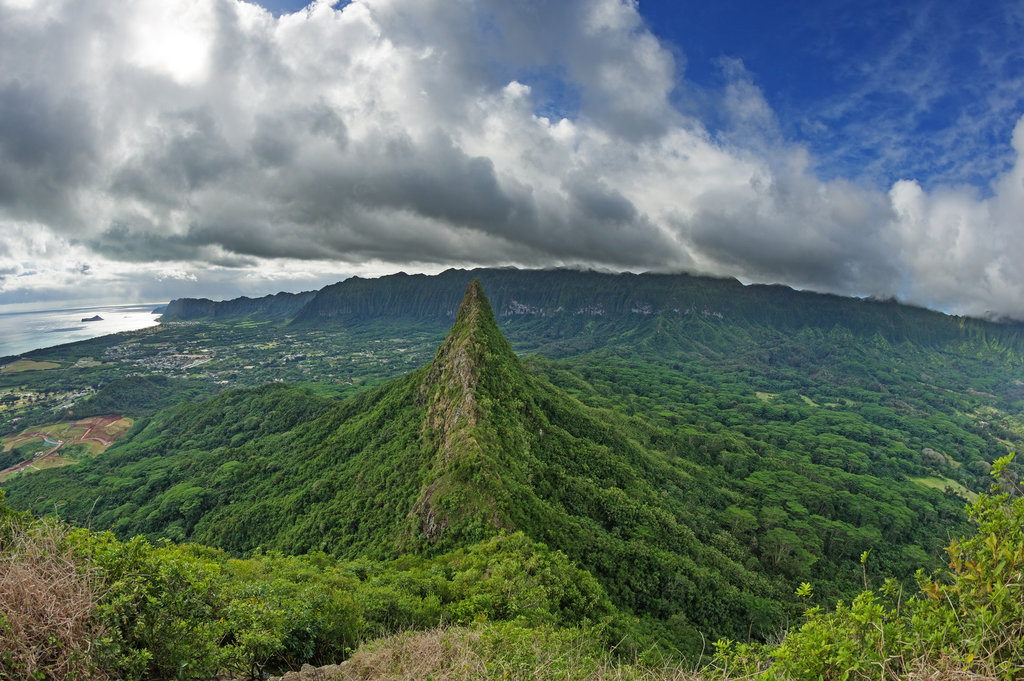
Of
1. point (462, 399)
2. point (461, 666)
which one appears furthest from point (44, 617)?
point (462, 399)

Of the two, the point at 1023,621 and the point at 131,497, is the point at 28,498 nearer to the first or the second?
the point at 131,497

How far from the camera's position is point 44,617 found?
9.99 metres

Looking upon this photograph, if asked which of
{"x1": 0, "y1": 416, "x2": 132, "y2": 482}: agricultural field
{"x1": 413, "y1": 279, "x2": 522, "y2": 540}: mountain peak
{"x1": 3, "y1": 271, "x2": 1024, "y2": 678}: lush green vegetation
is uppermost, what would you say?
{"x1": 413, "y1": 279, "x2": 522, "y2": 540}: mountain peak

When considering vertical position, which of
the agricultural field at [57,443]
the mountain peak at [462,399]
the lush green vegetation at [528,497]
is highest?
the mountain peak at [462,399]

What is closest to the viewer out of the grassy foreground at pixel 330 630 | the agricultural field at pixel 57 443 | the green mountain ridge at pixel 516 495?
the grassy foreground at pixel 330 630

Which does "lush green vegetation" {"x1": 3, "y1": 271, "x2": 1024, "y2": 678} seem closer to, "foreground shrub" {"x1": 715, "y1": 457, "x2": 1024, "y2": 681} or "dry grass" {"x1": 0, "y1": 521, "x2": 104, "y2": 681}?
"foreground shrub" {"x1": 715, "y1": 457, "x2": 1024, "y2": 681}

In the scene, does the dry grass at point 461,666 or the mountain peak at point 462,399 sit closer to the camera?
the dry grass at point 461,666

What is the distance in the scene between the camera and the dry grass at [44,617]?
9227 mm

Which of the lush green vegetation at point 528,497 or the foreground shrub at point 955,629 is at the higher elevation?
the foreground shrub at point 955,629

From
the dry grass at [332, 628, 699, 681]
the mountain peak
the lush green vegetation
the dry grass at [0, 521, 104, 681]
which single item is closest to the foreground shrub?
the lush green vegetation

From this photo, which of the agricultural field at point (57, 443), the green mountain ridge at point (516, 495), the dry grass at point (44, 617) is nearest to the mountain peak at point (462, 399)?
the green mountain ridge at point (516, 495)

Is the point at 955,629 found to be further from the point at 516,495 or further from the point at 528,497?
the point at 528,497

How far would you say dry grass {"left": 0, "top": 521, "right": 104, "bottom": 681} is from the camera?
923 cm

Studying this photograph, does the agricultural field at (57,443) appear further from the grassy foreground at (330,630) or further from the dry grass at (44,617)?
the dry grass at (44,617)
